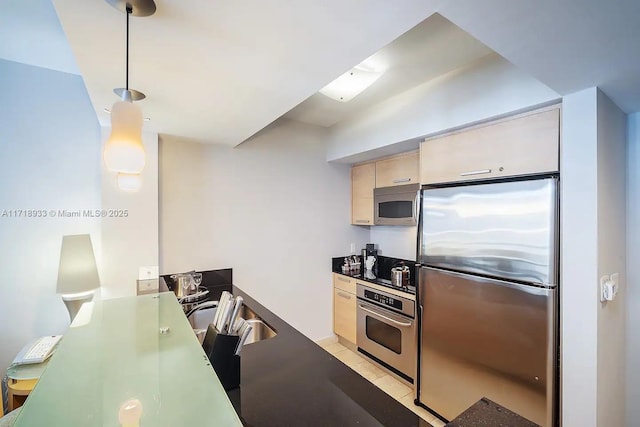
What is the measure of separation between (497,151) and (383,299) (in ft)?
Answer: 5.08

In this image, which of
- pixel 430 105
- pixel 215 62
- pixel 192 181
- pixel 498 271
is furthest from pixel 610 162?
pixel 192 181

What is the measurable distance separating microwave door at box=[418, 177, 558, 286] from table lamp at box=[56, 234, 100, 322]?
240cm

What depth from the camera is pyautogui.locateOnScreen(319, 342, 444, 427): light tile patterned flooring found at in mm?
2068

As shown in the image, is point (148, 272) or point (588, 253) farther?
point (148, 272)

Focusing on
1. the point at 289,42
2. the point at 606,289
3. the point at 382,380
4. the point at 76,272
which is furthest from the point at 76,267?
the point at 606,289

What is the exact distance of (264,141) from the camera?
272 cm

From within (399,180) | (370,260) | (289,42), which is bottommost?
(370,260)

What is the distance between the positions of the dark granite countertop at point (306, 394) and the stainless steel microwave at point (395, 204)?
65.8 inches

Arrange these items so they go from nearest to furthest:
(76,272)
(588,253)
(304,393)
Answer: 1. (304,393)
2. (588,253)
3. (76,272)

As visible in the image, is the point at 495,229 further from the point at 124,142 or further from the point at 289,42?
the point at 124,142

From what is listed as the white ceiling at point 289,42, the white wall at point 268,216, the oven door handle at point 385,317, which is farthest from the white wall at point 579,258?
the white wall at point 268,216

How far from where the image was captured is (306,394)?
2.94 feet

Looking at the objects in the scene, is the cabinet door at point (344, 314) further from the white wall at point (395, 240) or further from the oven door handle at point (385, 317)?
the white wall at point (395, 240)

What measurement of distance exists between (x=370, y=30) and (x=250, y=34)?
418 millimetres
